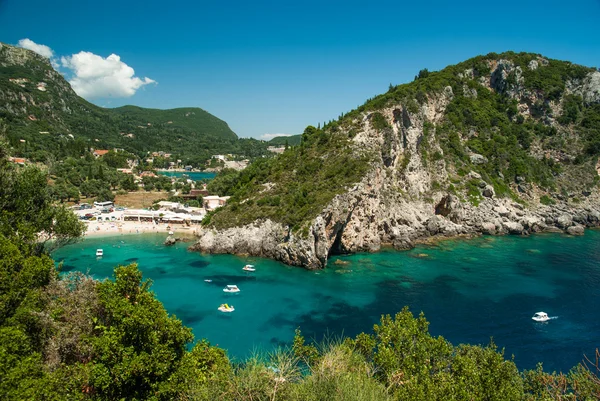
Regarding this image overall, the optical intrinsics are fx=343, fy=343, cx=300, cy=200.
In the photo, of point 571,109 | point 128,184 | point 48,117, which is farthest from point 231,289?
point 48,117

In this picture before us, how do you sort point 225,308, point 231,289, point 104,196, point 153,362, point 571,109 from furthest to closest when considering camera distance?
point 104,196, point 571,109, point 231,289, point 225,308, point 153,362

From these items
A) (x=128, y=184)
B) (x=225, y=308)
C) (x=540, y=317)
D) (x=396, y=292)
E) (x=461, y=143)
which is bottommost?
(x=540, y=317)

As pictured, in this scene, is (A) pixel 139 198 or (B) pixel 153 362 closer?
(B) pixel 153 362

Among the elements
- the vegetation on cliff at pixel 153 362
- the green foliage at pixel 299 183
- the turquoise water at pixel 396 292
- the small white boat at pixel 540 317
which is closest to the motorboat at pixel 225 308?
the turquoise water at pixel 396 292

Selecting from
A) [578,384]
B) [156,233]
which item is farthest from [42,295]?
[156,233]

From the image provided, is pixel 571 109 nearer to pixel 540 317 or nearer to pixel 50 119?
pixel 540 317
